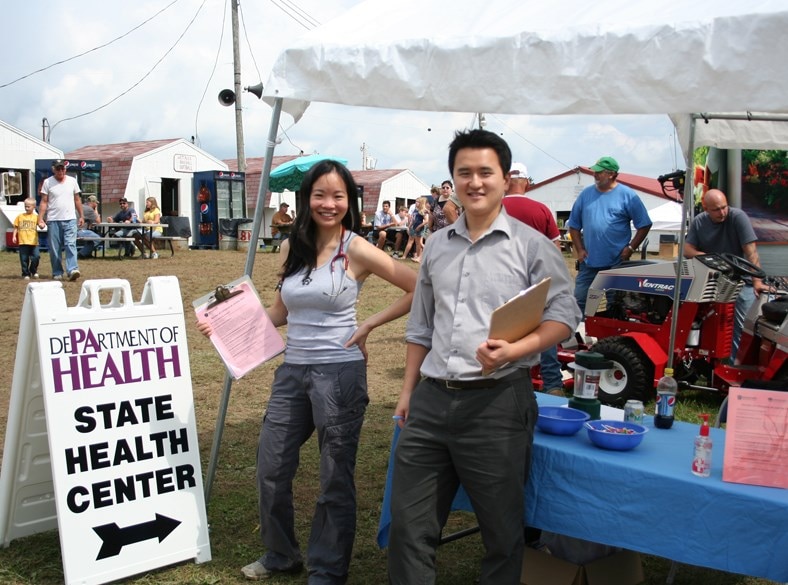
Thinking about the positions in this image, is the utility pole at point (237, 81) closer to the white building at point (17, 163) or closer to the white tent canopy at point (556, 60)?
the white building at point (17, 163)

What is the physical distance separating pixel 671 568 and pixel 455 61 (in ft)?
7.14

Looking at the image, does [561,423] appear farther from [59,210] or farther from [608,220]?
[59,210]

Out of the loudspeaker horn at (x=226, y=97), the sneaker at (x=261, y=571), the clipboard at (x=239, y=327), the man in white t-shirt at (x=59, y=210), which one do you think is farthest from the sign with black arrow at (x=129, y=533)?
the loudspeaker horn at (x=226, y=97)

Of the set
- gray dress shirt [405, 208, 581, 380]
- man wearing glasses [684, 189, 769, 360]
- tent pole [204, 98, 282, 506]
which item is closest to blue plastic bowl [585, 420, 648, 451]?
gray dress shirt [405, 208, 581, 380]

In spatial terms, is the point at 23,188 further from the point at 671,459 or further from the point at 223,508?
the point at 671,459

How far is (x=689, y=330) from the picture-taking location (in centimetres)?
580

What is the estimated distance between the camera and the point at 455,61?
2.88m

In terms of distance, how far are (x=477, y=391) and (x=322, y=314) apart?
0.85 metres

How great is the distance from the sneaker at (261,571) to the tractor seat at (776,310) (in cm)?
387

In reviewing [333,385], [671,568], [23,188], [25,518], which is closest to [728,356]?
[671,568]

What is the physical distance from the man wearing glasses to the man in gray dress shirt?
13.3ft

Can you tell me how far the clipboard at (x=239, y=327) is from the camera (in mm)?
3230

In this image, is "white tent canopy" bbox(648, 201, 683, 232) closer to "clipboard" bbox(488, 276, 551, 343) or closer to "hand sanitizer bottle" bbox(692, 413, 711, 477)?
"hand sanitizer bottle" bbox(692, 413, 711, 477)

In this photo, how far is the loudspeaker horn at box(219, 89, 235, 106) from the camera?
23.0 m
